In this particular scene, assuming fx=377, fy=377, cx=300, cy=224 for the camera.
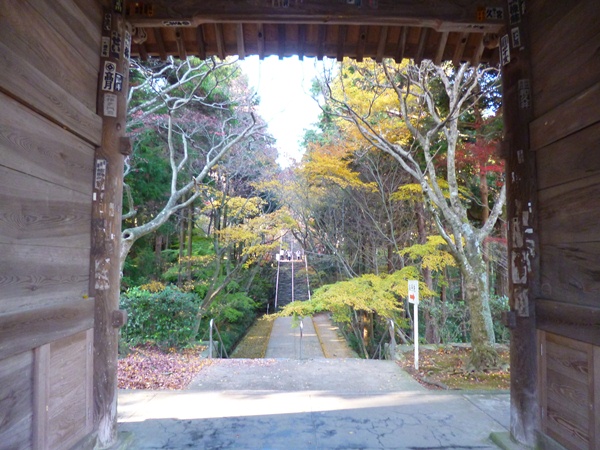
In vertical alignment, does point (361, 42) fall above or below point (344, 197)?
above

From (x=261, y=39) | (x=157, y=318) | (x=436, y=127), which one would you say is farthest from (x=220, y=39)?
(x=157, y=318)

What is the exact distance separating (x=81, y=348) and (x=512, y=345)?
349 centimetres

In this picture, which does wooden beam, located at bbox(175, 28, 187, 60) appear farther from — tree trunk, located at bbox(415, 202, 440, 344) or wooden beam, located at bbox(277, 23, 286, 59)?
tree trunk, located at bbox(415, 202, 440, 344)

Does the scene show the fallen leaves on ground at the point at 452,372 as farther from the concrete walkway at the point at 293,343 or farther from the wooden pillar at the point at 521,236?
the concrete walkway at the point at 293,343

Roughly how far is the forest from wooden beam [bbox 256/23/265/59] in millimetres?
3345

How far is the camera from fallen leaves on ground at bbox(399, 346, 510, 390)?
5.52 meters

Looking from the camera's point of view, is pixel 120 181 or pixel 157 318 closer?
pixel 120 181

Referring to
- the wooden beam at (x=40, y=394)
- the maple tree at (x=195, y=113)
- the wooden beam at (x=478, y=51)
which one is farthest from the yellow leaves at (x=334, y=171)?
the wooden beam at (x=40, y=394)

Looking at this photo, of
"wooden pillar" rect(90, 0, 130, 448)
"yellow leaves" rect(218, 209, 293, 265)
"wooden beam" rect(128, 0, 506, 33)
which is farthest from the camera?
"yellow leaves" rect(218, 209, 293, 265)

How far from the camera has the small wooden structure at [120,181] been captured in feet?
7.20

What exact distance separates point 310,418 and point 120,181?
115 inches

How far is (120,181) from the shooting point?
10.9 feet

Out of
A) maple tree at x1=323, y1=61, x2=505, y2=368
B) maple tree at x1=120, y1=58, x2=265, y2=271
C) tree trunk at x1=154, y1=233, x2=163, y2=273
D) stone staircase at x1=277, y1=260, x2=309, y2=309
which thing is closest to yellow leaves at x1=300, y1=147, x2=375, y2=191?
maple tree at x1=323, y1=61, x2=505, y2=368

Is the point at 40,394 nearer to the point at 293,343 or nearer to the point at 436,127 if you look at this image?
the point at 436,127
